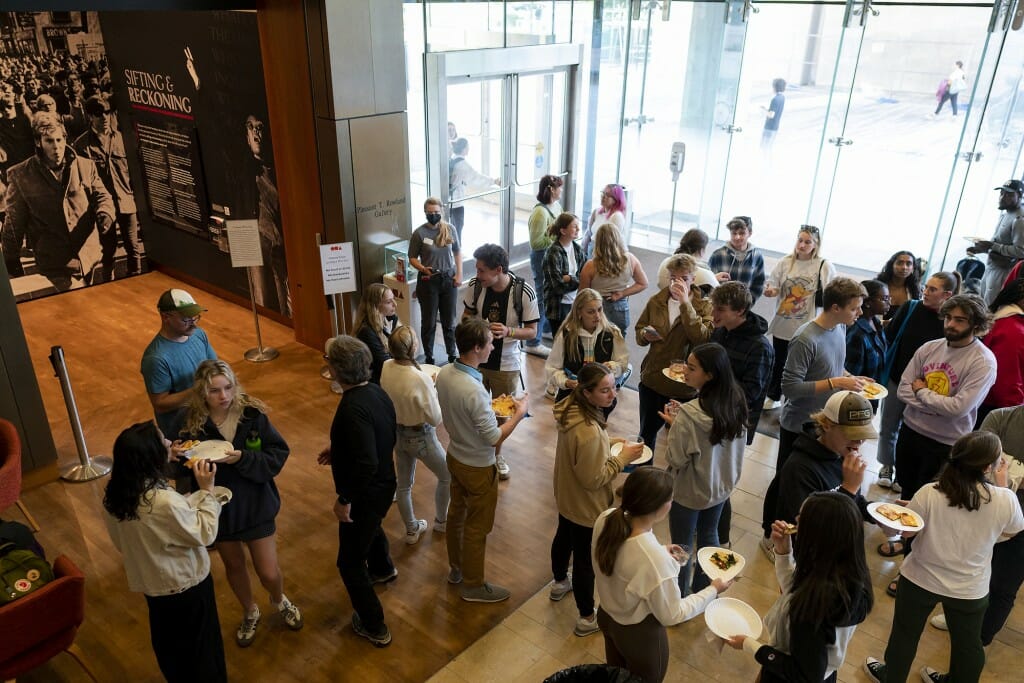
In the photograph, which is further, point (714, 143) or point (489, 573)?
point (714, 143)

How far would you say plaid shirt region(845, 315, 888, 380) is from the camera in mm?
4906

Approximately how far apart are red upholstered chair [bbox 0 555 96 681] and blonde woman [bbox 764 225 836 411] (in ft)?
15.5

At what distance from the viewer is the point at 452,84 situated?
8328mm

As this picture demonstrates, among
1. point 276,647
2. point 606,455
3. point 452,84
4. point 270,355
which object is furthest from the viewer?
point 452,84

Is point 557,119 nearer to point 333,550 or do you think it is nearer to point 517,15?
point 517,15

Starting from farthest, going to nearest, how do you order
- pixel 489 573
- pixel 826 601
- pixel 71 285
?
pixel 71 285 → pixel 489 573 → pixel 826 601

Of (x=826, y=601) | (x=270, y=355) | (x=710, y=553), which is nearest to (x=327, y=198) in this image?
(x=270, y=355)

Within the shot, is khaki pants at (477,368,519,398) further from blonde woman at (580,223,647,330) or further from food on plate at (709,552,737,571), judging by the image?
food on plate at (709,552,737,571)

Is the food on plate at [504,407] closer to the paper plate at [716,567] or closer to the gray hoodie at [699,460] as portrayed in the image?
the gray hoodie at [699,460]

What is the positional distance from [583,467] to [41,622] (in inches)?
100.0

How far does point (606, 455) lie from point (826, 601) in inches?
49.5

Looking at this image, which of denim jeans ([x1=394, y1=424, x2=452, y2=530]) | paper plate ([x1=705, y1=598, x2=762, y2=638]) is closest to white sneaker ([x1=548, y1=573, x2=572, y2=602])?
denim jeans ([x1=394, y1=424, x2=452, y2=530])

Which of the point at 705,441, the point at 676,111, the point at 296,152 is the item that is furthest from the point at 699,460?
the point at 676,111

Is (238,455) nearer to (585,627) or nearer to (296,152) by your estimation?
(585,627)
